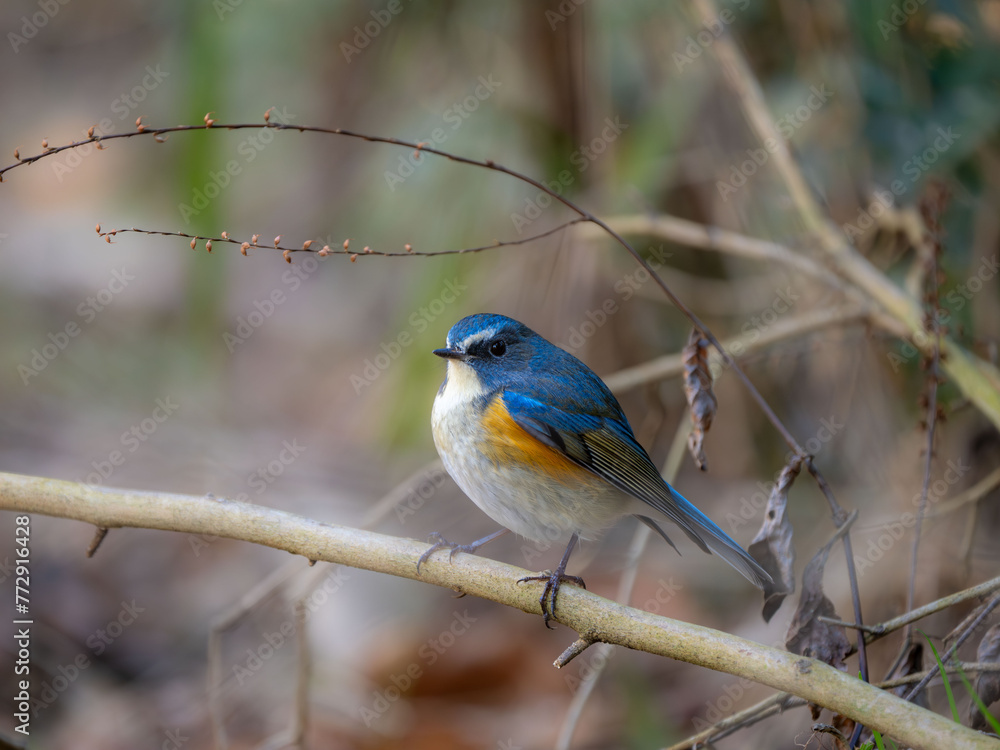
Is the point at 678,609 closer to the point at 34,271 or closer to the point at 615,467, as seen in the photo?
the point at 615,467

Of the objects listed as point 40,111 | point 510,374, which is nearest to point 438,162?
point 510,374

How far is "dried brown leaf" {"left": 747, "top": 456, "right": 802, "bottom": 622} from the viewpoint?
88.4 inches

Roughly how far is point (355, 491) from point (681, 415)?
6.58 ft

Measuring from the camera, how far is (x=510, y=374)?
3.00 metres
